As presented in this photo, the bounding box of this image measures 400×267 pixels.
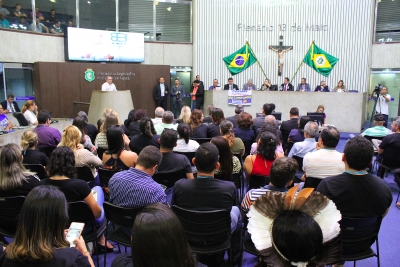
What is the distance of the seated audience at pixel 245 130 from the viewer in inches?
226

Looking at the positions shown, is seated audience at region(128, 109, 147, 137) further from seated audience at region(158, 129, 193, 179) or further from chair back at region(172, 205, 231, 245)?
chair back at region(172, 205, 231, 245)

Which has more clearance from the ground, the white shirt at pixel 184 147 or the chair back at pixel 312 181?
the white shirt at pixel 184 147

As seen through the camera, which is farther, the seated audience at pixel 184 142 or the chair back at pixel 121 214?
the seated audience at pixel 184 142

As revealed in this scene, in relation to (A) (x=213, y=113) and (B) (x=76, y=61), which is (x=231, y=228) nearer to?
(A) (x=213, y=113)

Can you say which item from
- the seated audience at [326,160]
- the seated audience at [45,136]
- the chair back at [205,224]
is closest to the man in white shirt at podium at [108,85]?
the seated audience at [45,136]

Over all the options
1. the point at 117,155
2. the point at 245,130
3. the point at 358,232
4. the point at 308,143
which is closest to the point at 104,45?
the point at 245,130

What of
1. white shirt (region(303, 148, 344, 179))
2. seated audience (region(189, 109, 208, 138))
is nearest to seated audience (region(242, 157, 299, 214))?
white shirt (region(303, 148, 344, 179))

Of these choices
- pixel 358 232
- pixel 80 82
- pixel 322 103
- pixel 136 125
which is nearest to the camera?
pixel 358 232

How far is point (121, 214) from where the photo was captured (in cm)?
284

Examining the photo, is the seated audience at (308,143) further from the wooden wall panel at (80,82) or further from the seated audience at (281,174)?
the wooden wall panel at (80,82)

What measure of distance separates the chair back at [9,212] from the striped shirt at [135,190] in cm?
76

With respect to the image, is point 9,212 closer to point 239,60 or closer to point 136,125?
point 136,125

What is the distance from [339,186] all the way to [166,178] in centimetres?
173

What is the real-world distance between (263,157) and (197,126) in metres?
2.17
